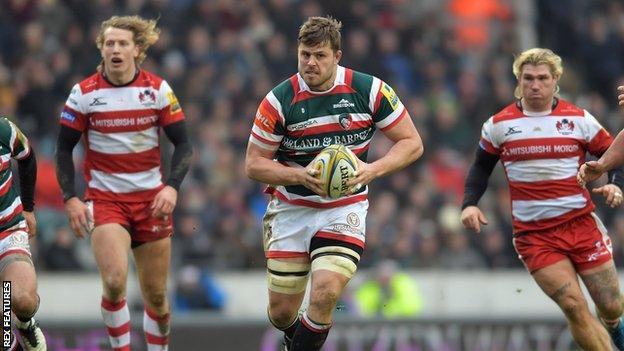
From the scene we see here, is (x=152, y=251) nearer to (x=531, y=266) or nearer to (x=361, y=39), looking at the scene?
(x=531, y=266)

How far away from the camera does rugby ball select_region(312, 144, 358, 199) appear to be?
8.98 meters

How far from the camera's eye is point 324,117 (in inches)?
370

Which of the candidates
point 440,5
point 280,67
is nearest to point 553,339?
point 280,67

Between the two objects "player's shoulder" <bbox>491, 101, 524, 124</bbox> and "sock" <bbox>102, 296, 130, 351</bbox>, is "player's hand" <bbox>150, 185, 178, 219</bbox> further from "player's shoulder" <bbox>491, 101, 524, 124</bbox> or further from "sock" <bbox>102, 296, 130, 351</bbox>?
"player's shoulder" <bbox>491, 101, 524, 124</bbox>

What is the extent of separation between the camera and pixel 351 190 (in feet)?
29.9

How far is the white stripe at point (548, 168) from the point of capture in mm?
10266

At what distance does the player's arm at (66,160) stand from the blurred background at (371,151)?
3560 mm

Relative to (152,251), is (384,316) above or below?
below

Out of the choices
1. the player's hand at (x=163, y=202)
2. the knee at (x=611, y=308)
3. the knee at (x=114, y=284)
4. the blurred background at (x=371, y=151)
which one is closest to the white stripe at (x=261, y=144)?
the player's hand at (x=163, y=202)

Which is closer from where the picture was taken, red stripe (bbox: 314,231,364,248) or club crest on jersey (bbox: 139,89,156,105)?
red stripe (bbox: 314,231,364,248)

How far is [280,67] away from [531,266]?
852 centimetres

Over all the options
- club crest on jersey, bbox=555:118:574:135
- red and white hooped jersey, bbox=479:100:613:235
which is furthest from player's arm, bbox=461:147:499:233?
club crest on jersey, bbox=555:118:574:135

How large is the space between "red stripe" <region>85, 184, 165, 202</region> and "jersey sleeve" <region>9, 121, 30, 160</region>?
83cm

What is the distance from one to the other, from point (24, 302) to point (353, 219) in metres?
2.37
